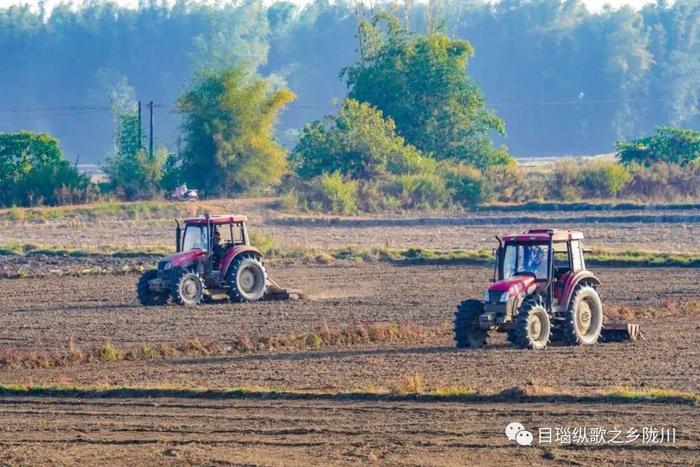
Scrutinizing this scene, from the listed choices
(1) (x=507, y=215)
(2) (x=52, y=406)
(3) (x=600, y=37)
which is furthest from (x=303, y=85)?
(2) (x=52, y=406)

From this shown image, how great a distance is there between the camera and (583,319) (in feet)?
66.1

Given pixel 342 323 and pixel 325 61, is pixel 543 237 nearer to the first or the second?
pixel 342 323

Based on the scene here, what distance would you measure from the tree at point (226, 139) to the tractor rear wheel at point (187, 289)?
3302 cm

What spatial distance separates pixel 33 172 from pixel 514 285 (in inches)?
1639

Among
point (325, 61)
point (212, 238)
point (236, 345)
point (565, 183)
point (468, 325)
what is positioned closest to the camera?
point (468, 325)

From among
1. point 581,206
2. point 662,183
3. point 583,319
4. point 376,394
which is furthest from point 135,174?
point 376,394

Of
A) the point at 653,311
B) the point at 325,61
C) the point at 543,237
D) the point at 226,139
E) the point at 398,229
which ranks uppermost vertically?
the point at 325,61

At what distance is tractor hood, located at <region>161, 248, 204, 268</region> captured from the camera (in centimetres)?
2605

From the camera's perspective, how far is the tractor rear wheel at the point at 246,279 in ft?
86.4

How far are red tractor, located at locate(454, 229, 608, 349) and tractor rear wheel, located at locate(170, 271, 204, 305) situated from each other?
7.62m

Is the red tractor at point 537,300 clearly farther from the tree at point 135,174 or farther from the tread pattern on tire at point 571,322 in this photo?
the tree at point 135,174

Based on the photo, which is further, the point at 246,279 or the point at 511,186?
the point at 511,186

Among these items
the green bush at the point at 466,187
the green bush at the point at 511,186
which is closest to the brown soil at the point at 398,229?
the green bush at the point at 466,187

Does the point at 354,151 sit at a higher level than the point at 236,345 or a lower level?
higher
